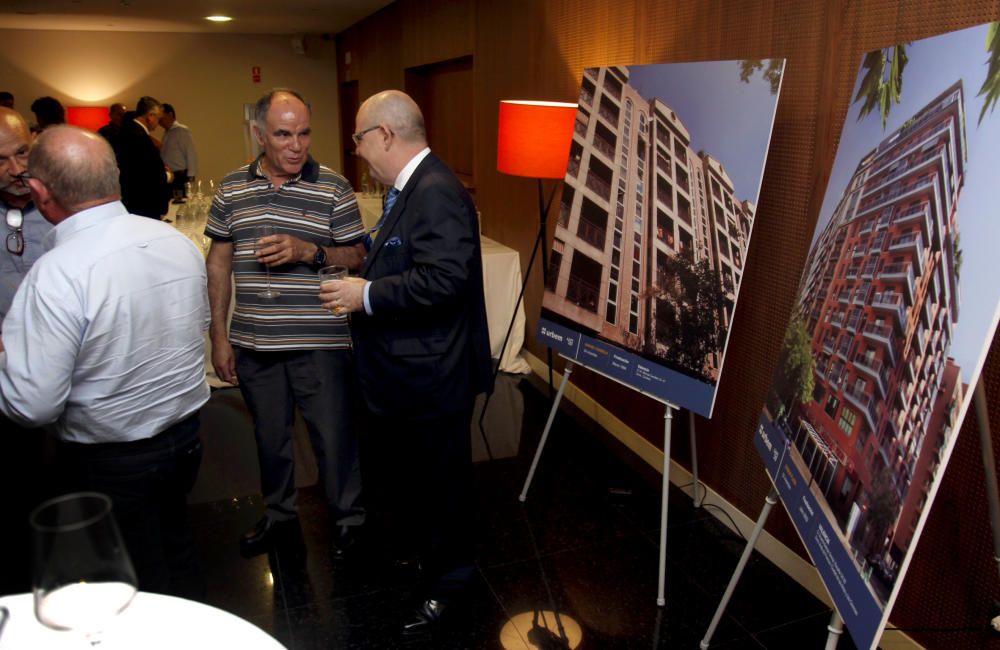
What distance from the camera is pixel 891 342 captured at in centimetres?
122

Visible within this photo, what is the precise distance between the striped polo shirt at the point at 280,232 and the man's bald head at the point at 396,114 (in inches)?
16.3

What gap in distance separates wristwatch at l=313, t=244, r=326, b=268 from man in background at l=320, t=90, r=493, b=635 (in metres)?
0.28

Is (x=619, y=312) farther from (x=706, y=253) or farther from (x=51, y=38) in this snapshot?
(x=51, y=38)

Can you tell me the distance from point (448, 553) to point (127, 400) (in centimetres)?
105

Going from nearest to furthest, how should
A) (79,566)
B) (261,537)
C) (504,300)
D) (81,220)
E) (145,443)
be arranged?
(79,566), (81,220), (145,443), (261,537), (504,300)

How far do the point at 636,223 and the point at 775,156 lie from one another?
1.79ft

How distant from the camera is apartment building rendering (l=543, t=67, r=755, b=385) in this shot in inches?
84.0

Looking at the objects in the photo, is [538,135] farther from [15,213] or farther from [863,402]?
[863,402]

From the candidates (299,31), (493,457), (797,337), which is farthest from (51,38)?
(797,337)

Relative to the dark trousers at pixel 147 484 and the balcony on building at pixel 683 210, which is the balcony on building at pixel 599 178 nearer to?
the balcony on building at pixel 683 210

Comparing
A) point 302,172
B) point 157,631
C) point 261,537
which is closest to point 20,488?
point 261,537

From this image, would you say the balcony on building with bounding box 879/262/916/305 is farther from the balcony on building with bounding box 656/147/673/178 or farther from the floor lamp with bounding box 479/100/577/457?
the floor lamp with bounding box 479/100/577/457
